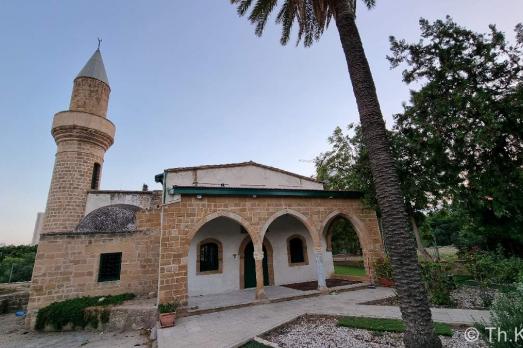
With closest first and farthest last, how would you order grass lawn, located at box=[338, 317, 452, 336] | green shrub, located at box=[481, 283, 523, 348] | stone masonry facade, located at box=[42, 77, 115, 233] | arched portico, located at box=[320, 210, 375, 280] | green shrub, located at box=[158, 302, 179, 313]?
green shrub, located at box=[481, 283, 523, 348] → grass lawn, located at box=[338, 317, 452, 336] → green shrub, located at box=[158, 302, 179, 313] → arched portico, located at box=[320, 210, 375, 280] → stone masonry facade, located at box=[42, 77, 115, 233]

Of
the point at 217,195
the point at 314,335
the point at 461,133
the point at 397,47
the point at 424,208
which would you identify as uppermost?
the point at 397,47

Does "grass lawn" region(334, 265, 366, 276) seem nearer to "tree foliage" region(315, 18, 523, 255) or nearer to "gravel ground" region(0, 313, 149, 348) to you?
"tree foliage" region(315, 18, 523, 255)

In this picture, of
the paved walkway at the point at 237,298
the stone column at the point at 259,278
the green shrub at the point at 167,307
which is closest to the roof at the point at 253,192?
the stone column at the point at 259,278

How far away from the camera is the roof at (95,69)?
16297mm

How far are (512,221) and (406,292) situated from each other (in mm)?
10148

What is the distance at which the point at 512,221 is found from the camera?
34.7 feet

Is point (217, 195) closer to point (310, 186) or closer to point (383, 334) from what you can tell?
point (383, 334)

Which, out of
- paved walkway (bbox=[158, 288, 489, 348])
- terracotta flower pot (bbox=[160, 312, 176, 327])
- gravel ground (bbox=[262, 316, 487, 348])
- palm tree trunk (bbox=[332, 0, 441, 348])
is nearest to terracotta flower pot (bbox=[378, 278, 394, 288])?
paved walkway (bbox=[158, 288, 489, 348])

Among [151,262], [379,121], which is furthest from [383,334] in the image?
[151,262]

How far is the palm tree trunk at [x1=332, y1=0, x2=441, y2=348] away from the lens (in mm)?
4184

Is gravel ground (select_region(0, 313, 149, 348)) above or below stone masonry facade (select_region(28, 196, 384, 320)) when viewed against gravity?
below

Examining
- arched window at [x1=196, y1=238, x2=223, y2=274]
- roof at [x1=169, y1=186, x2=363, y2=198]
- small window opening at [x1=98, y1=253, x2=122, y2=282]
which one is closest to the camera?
roof at [x1=169, y1=186, x2=363, y2=198]

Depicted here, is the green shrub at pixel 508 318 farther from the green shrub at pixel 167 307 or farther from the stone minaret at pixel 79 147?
the stone minaret at pixel 79 147

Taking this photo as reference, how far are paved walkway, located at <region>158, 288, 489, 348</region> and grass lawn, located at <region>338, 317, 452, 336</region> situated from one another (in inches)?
13.7
